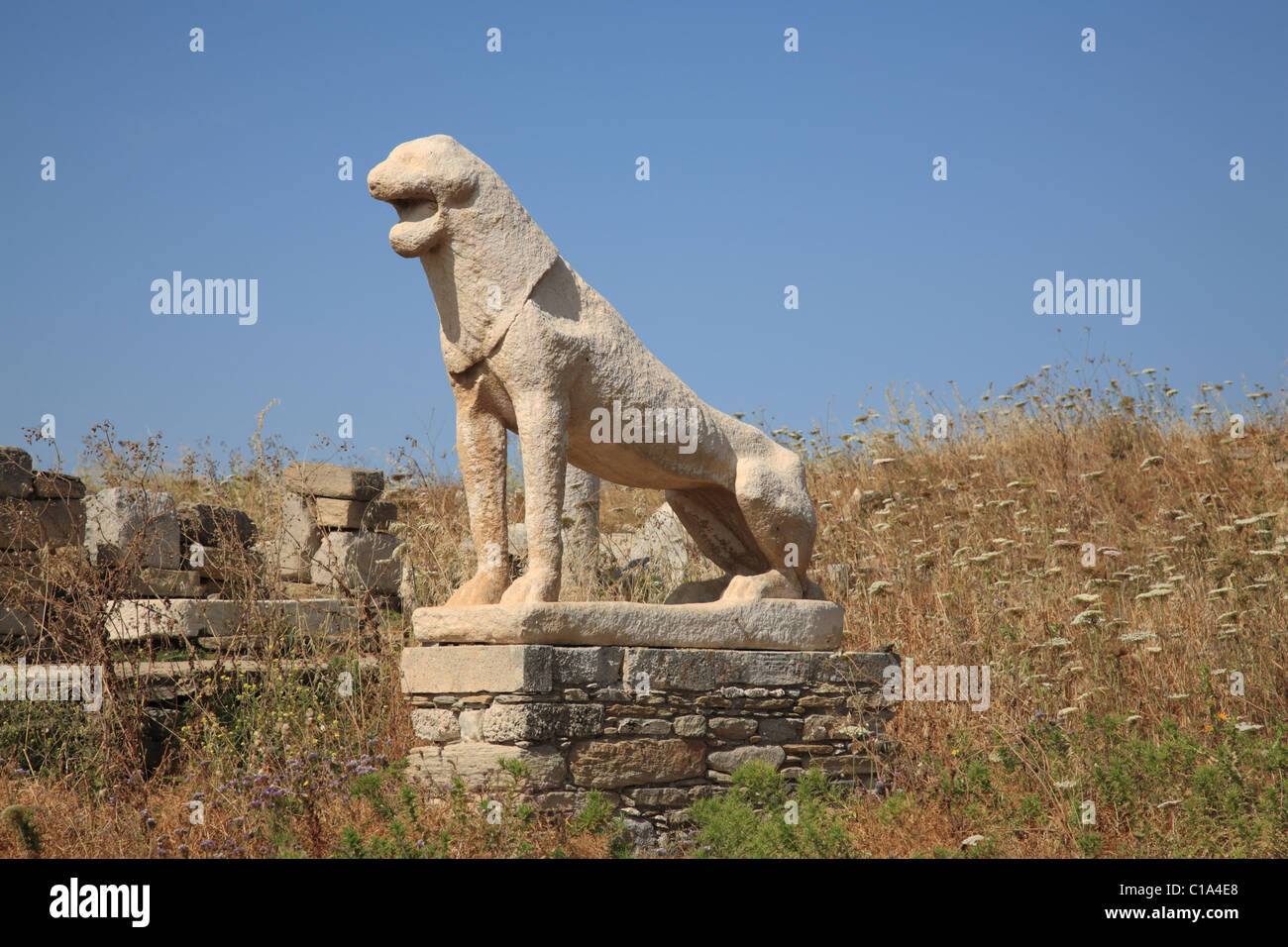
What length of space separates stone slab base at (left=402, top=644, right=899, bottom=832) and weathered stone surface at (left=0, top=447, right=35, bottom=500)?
150 inches

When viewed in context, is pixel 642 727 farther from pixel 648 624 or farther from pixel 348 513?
pixel 348 513

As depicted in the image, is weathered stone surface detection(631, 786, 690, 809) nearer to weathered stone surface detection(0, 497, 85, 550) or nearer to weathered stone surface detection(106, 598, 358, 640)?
weathered stone surface detection(106, 598, 358, 640)

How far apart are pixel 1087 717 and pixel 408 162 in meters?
4.68

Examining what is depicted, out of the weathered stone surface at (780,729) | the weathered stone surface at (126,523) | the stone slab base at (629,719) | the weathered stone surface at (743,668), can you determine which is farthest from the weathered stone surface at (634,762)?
the weathered stone surface at (126,523)

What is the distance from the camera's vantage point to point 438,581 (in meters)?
8.08

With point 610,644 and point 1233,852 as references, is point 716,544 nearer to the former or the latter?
point 610,644

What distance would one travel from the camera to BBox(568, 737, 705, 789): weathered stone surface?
5.07 m

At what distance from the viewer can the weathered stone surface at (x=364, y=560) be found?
866cm

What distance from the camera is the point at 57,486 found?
25.0 feet

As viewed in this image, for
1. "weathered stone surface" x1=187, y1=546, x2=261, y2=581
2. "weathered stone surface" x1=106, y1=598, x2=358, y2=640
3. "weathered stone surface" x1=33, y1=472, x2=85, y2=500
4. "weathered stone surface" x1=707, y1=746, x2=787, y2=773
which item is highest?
"weathered stone surface" x1=33, y1=472, x2=85, y2=500

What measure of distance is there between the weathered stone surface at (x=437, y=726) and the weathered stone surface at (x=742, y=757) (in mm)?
1250

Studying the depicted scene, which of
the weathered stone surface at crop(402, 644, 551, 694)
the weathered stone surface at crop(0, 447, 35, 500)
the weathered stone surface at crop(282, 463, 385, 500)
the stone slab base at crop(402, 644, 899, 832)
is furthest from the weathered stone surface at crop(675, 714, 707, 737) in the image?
the weathered stone surface at crop(0, 447, 35, 500)

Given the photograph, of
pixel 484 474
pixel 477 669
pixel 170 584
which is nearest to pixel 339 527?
pixel 170 584
